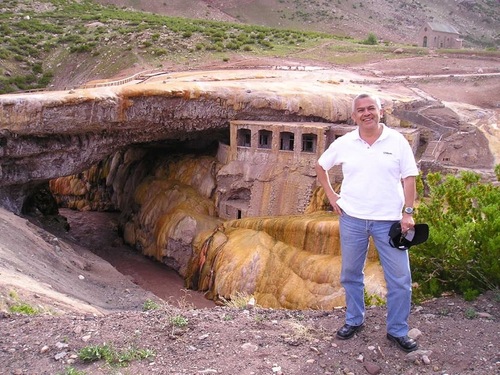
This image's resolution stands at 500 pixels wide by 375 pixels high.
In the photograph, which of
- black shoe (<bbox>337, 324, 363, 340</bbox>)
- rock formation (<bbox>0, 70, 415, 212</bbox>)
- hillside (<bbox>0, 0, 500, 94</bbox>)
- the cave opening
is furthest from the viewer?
hillside (<bbox>0, 0, 500, 94</bbox>)

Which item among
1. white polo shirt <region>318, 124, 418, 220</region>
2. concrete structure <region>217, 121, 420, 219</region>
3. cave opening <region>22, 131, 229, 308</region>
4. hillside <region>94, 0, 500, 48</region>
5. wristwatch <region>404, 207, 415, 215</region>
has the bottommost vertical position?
cave opening <region>22, 131, 229, 308</region>

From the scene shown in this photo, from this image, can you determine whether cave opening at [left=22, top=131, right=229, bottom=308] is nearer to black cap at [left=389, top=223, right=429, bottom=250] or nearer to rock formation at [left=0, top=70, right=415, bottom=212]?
rock formation at [left=0, top=70, right=415, bottom=212]

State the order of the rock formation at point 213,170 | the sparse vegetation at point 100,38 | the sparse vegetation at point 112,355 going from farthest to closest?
the sparse vegetation at point 100,38 → the rock formation at point 213,170 → the sparse vegetation at point 112,355

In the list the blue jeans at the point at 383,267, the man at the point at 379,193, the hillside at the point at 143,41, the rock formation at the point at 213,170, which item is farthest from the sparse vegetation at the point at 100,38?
the blue jeans at the point at 383,267

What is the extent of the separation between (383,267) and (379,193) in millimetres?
918

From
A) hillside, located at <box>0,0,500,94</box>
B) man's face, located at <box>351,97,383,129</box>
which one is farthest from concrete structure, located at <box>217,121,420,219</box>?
man's face, located at <box>351,97,383,129</box>

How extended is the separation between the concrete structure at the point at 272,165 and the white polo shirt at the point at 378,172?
49.0 ft

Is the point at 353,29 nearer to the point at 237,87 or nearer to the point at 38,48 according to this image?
the point at 38,48

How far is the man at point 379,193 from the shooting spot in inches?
243

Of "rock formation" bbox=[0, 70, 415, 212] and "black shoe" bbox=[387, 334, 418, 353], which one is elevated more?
"rock formation" bbox=[0, 70, 415, 212]

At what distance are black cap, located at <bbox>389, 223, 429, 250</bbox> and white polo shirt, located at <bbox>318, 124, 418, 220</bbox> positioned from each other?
16 cm

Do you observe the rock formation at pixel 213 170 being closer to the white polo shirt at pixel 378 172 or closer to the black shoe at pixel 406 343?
the black shoe at pixel 406 343

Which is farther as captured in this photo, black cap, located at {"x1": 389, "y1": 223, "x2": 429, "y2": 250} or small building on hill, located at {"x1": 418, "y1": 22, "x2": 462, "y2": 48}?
small building on hill, located at {"x1": 418, "y1": 22, "x2": 462, "y2": 48}

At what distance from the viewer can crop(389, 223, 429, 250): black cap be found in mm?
6137
